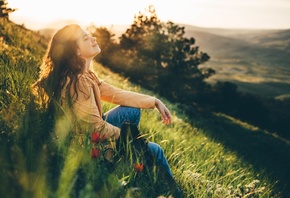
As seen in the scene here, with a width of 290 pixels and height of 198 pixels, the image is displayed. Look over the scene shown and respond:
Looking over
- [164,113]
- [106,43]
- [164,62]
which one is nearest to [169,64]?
[164,62]

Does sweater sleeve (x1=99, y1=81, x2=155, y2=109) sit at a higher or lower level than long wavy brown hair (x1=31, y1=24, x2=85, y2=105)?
lower

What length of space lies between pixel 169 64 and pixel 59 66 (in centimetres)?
3633

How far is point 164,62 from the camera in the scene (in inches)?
1560

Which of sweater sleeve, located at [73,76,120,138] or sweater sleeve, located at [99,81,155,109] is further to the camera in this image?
sweater sleeve, located at [99,81,155,109]

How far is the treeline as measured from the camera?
38031 millimetres

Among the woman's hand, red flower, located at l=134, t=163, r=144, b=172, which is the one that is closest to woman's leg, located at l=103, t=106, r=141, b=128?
the woman's hand

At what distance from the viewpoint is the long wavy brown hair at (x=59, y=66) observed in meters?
3.25

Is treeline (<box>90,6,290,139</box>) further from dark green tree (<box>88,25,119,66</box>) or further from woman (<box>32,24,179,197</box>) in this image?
woman (<box>32,24,179,197</box>)

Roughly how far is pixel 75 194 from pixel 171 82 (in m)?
36.8

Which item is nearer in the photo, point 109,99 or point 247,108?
point 109,99

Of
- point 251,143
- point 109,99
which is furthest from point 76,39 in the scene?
point 251,143

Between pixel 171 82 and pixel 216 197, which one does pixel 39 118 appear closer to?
pixel 216 197

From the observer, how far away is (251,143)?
25422 mm

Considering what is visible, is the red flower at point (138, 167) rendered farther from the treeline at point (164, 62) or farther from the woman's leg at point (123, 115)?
the treeline at point (164, 62)
